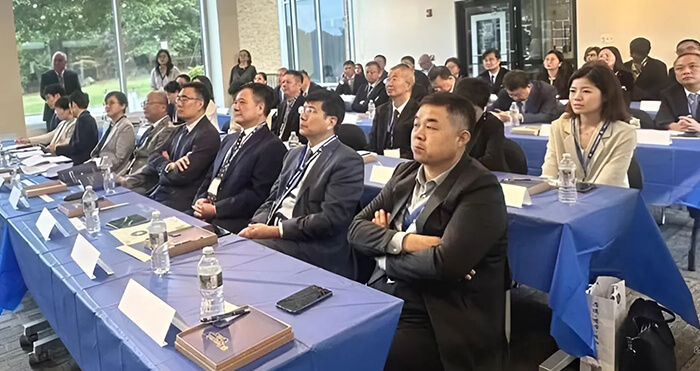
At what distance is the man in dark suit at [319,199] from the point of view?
2631 millimetres

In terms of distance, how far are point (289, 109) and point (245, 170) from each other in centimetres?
284

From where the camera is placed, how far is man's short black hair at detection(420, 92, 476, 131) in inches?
81.5

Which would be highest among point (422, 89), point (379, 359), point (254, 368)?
point (422, 89)

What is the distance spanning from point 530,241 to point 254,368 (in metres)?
1.42

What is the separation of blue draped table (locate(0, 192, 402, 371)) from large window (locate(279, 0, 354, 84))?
1092 centimetres

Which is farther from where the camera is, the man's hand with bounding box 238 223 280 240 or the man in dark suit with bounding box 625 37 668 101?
the man in dark suit with bounding box 625 37 668 101

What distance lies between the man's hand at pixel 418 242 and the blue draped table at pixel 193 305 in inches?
13.1

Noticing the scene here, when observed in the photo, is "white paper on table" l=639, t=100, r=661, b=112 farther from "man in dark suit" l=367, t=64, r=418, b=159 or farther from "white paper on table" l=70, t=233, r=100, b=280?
"white paper on table" l=70, t=233, r=100, b=280

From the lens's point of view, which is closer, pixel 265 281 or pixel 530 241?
pixel 265 281

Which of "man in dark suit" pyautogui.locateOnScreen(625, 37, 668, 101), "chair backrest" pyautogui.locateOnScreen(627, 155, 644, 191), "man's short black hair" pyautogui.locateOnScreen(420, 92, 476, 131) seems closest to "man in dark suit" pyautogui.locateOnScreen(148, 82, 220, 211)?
"man's short black hair" pyautogui.locateOnScreen(420, 92, 476, 131)

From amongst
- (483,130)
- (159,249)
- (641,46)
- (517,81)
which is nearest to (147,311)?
(159,249)

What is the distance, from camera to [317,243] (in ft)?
8.80

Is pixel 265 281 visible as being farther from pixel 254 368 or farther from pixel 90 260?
pixel 90 260

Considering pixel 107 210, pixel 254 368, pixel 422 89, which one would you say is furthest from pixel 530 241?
pixel 422 89
